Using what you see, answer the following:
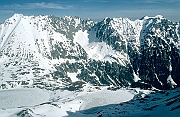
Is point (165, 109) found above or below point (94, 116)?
above

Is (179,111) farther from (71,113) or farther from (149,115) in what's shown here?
(71,113)

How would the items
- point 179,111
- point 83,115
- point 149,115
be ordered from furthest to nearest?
1. point 83,115
2. point 149,115
3. point 179,111

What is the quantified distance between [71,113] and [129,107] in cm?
4444

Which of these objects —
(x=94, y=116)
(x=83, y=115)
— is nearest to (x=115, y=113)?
(x=94, y=116)

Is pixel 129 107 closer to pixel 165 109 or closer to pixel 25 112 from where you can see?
pixel 165 109

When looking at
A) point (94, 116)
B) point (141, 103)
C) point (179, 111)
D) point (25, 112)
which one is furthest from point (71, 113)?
point (179, 111)

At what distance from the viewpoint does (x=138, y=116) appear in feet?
470

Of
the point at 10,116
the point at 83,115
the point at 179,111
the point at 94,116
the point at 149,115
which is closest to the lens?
the point at 179,111

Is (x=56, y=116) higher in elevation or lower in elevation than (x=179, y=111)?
lower

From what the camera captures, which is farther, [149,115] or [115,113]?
[115,113]

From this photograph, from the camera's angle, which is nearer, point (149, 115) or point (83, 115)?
point (149, 115)

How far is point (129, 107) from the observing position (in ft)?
602

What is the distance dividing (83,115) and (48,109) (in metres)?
26.6

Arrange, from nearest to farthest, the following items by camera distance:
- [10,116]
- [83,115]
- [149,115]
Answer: [149,115] < [10,116] < [83,115]
